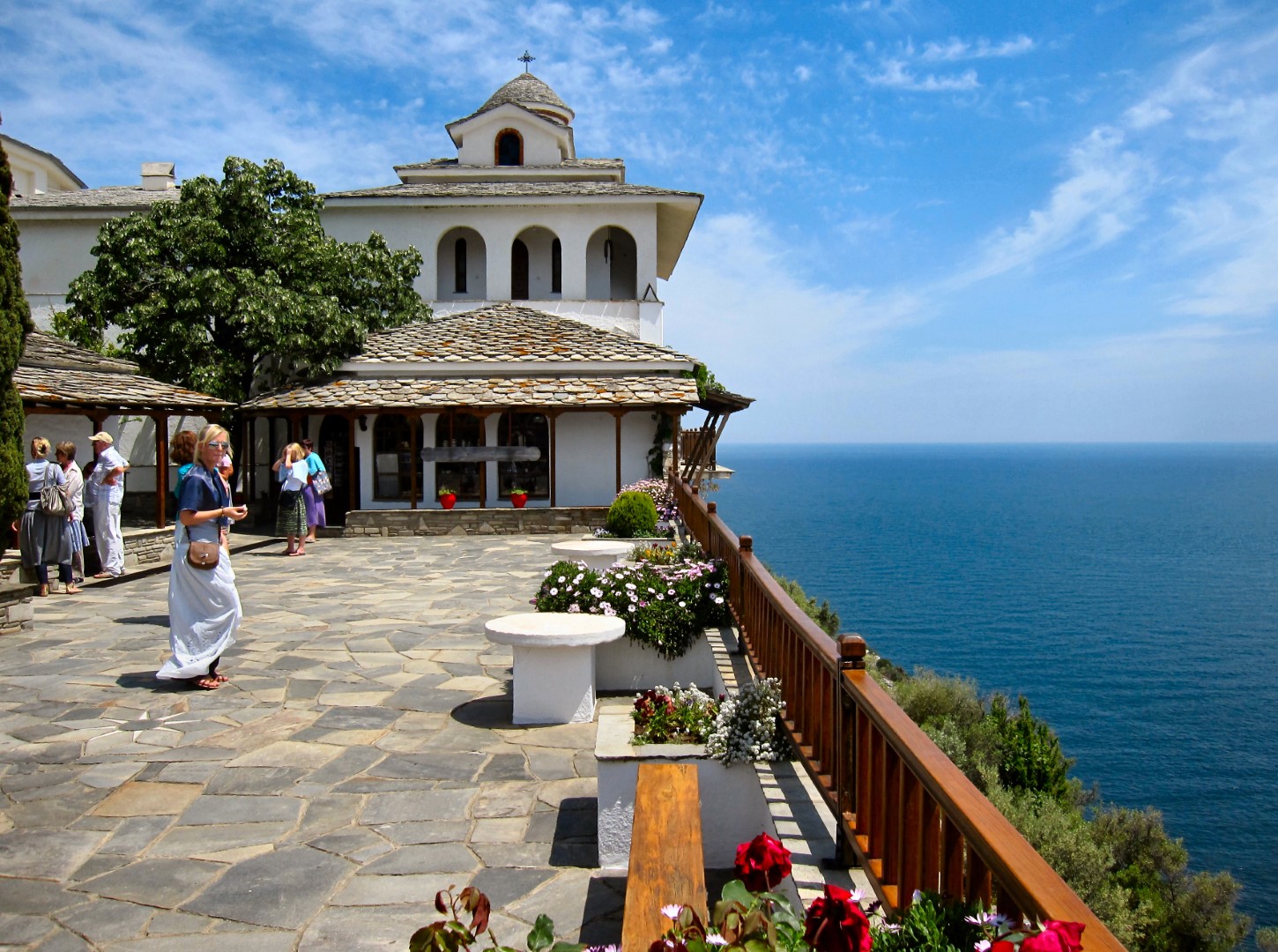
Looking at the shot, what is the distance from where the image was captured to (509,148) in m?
30.0

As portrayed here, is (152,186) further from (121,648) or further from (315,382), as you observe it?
(121,648)

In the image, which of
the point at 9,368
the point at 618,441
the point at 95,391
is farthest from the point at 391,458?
the point at 9,368

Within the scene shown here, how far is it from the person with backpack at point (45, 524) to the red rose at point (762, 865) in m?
11.3

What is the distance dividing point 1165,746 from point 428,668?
85.1 feet

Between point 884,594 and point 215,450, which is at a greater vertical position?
point 215,450

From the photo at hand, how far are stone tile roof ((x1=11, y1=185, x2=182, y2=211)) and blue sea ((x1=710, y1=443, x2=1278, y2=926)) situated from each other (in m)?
29.9

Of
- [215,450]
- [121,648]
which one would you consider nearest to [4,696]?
[121,648]

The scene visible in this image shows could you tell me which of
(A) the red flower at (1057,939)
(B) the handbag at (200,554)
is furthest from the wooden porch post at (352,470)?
(A) the red flower at (1057,939)

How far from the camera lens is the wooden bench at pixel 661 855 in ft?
8.08

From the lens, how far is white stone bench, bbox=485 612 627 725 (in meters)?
6.42

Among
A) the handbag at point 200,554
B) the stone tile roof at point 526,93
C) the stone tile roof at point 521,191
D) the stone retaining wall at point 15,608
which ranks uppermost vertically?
the stone tile roof at point 526,93

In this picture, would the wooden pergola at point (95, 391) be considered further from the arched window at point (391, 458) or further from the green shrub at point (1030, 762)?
the green shrub at point (1030, 762)

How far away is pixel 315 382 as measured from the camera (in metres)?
20.9

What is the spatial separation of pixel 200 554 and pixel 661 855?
5.52 m
